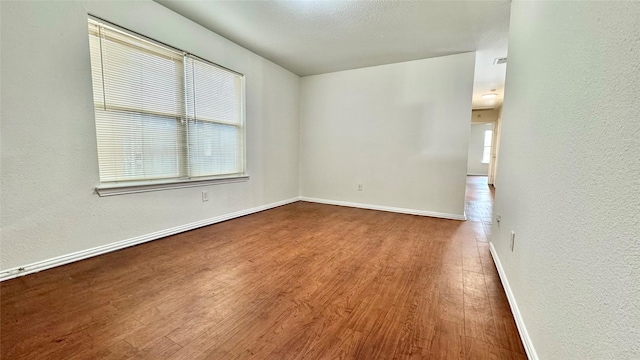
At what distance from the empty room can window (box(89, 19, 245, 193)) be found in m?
0.02

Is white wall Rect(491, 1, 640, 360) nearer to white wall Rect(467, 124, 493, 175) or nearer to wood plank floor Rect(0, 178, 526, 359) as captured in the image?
wood plank floor Rect(0, 178, 526, 359)

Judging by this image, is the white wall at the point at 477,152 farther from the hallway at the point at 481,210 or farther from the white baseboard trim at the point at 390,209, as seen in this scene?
the white baseboard trim at the point at 390,209

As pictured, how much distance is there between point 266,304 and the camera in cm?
160

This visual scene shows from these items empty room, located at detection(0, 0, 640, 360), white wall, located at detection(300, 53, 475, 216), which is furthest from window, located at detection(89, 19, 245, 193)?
white wall, located at detection(300, 53, 475, 216)

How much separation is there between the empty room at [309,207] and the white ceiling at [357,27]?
0.03 m

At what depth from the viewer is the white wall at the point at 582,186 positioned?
2.08 ft

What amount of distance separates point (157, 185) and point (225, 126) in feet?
3.99

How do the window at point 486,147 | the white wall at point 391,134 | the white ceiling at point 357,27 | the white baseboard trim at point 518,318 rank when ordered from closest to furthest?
the white baseboard trim at point 518,318 < the white ceiling at point 357,27 < the white wall at point 391,134 < the window at point 486,147

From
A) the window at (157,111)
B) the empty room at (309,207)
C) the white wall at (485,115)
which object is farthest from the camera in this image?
the white wall at (485,115)

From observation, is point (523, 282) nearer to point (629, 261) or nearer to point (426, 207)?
point (629, 261)

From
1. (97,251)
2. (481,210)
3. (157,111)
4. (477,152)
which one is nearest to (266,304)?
(97,251)

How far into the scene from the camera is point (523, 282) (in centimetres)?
141

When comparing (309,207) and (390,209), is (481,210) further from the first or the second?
(309,207)

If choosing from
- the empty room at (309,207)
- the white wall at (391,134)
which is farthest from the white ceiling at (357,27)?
the white wall at (391,134)
